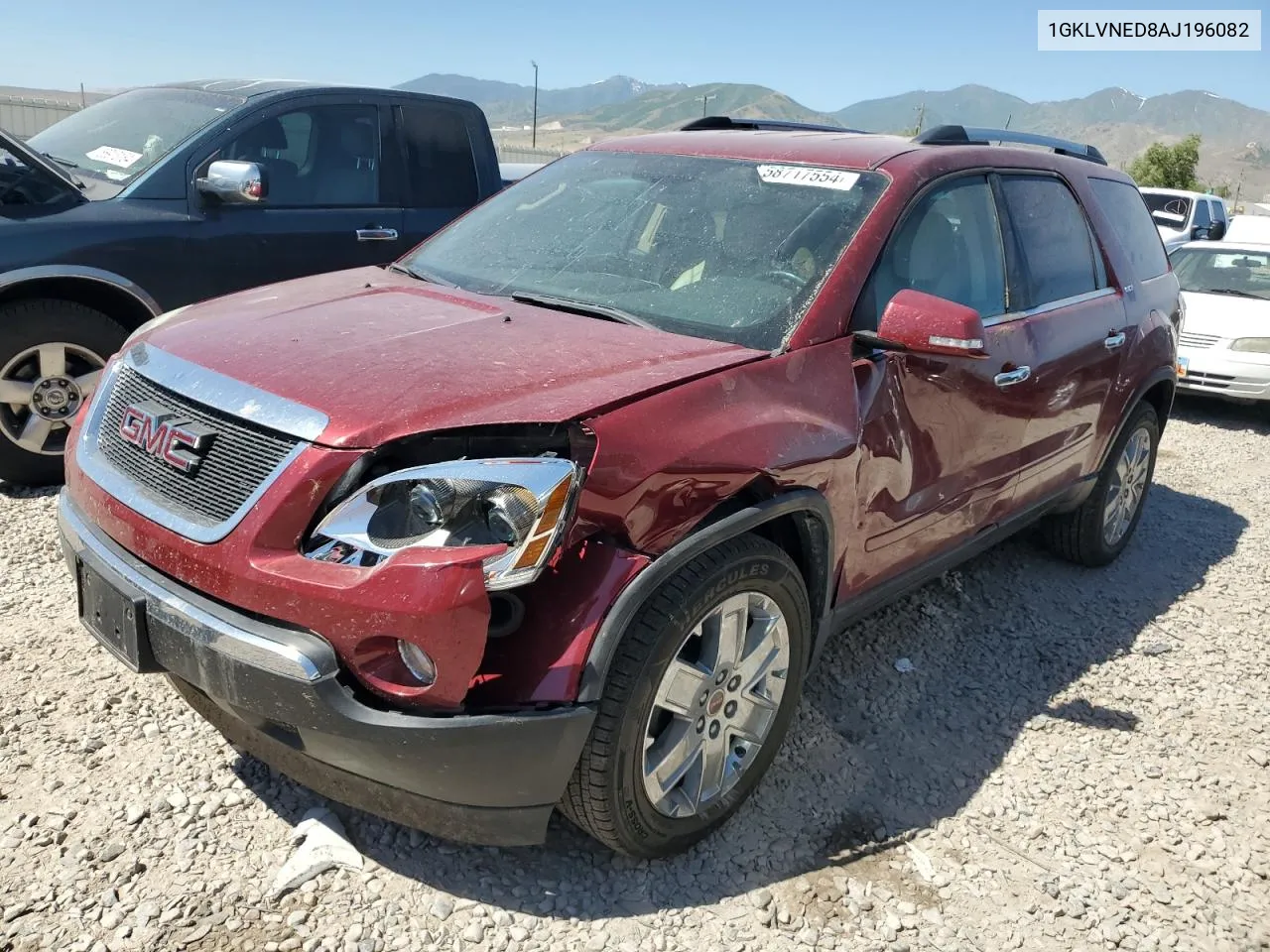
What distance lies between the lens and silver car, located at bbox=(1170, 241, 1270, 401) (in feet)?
27.8

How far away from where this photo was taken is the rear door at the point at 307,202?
4.94 metres

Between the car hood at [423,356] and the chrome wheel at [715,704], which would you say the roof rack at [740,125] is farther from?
the chrome wheel at [715,704]

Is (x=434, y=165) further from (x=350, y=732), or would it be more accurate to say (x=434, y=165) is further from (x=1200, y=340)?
(x=1200, y=340)

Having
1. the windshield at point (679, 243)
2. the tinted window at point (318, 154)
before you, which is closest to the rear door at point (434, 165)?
the tinted window at point (318, 154)

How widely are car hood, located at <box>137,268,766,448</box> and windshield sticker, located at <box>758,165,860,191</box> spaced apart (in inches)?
31.3

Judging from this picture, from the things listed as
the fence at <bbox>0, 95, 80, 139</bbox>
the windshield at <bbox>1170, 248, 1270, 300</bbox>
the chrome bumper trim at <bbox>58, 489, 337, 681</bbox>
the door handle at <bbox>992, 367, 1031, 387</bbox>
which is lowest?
the chrome bumper trim at <bbox>58, 489, 337, 681</bbox>

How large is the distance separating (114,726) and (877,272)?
2546 millimetres

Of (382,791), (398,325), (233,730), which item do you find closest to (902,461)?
(398,325)

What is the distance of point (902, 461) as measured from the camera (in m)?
3.01

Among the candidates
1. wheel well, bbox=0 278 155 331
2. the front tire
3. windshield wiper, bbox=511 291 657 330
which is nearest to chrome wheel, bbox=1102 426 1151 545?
the front tire

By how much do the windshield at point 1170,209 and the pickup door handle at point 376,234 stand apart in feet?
49.0

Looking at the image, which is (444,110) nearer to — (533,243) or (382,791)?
(533,243)

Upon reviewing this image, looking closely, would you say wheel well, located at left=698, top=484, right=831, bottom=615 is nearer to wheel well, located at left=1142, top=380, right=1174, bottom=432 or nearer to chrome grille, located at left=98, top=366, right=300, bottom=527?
chrome grille, located at left=98, top=366, right=300, bottom=527

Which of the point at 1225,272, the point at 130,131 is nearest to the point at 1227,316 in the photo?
the point at 1225,272
